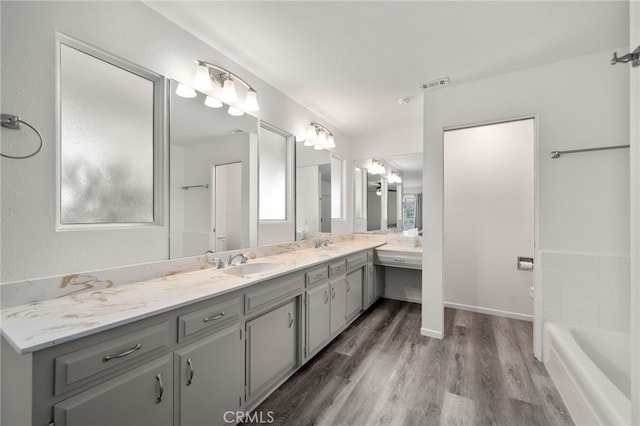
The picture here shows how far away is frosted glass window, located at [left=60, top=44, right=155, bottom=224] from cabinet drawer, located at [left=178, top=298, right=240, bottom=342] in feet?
2.49

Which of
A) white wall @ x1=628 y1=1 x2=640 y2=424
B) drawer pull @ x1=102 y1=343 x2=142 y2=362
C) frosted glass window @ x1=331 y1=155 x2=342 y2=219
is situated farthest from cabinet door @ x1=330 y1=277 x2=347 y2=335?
white wall @ x1=628 y1=1 x2=640 y2=424

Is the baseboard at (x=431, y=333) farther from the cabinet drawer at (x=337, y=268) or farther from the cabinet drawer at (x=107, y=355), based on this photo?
the cabinet drawer at (x=107, y=355)

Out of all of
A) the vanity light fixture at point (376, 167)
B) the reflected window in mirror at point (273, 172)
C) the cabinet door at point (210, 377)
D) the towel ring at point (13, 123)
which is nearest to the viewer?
the towel ring at point (13, 123)

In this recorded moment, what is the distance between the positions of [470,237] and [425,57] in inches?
87.0

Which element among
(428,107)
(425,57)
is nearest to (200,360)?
(425,57)

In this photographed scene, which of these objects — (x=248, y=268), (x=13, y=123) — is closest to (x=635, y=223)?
(x=248, y=268)

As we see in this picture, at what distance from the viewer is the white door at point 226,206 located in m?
2.03

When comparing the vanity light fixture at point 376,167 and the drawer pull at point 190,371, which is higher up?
the vanity light fixture at point 376,167

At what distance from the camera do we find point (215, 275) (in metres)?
1.69

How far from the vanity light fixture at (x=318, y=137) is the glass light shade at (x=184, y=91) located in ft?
4.21

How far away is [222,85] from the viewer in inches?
79.8

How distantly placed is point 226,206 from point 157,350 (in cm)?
121

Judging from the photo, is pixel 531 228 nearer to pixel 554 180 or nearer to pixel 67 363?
pixel 554 180

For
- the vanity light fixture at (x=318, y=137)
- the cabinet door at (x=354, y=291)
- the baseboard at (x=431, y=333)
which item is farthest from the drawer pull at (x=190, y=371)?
the vanity light fixture at (x=318, y=137)
